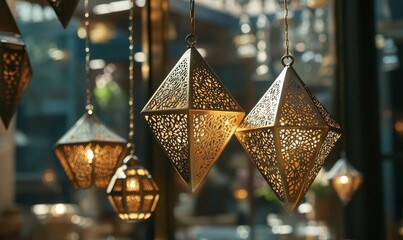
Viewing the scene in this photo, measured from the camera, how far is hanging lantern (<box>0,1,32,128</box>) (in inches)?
73.8

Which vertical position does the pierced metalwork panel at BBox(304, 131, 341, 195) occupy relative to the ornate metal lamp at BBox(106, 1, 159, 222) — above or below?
above

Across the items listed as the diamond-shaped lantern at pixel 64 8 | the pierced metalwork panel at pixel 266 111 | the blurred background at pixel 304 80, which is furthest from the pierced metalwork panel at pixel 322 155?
the blurred background at pixel 304 80

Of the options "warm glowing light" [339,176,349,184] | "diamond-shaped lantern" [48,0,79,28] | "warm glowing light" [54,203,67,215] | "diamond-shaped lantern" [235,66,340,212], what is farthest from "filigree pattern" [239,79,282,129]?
"warm glowing light" [54,203,67,215]

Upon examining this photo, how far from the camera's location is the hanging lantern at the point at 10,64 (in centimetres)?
187

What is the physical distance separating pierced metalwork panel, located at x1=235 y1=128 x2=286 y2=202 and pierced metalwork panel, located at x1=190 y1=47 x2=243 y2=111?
80 millimetres

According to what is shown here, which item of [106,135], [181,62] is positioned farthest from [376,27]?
[181,62]

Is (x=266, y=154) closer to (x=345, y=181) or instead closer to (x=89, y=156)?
(x=89, y=156)

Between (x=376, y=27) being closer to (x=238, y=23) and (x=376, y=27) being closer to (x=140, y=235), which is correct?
(x=238, y=23)

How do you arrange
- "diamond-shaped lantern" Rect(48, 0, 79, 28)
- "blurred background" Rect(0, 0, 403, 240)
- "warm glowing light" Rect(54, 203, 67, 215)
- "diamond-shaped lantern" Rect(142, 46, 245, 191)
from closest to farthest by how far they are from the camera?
"diamond-shaped lantern" Rect(142, 46, 245, 191) → "diamond-shaped lantern" Rect(48, 0, 79, 28) → "blurred background" Rect(0, 0, 403, 240) → "warm glowing light" Rect(54, 203, 67, 215)

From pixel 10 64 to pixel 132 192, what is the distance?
0.74 meters

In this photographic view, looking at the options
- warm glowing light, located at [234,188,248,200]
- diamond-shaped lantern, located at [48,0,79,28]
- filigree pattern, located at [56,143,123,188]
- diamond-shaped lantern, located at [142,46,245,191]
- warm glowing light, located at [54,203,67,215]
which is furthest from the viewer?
warm glowing light, located at [54,203,67,215]

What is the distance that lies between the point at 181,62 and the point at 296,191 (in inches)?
15.7

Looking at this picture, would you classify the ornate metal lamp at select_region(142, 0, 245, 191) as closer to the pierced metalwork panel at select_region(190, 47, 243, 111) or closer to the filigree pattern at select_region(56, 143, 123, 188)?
the pierced metalwork panel at select_region(190, 47, 243, 111)

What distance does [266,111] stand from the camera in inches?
75.6
